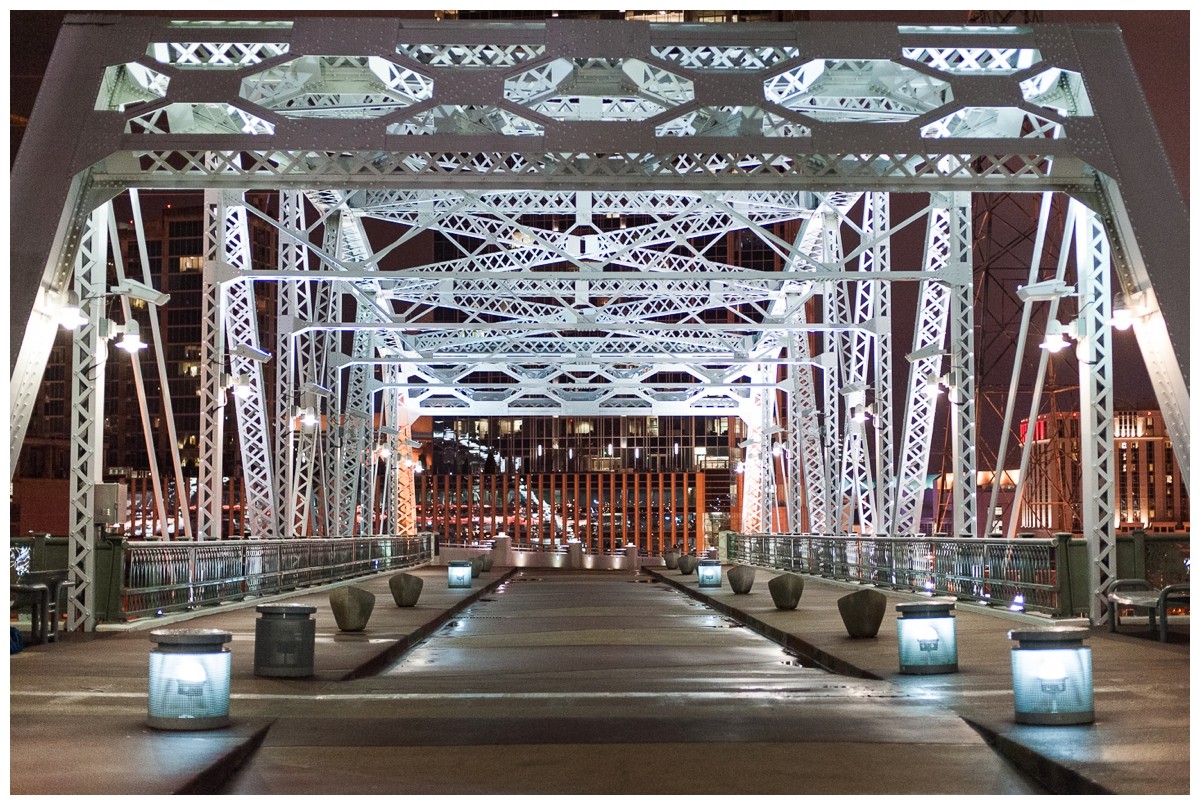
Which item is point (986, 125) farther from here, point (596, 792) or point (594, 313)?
point (594, 313)

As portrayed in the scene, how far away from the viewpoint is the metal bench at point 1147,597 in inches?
663

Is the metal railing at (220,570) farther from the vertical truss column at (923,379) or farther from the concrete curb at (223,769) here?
the vertical truss column at (923,379)

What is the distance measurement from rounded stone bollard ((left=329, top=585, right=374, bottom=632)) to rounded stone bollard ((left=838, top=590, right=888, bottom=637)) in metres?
6.34

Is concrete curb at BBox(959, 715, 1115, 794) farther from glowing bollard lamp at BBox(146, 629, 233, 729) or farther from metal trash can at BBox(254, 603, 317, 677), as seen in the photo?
metal trash can at BBox(254, 603, 317, 677)

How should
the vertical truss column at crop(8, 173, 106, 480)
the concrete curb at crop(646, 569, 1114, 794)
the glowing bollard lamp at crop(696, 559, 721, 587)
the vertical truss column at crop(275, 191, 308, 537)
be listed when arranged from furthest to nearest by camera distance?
the glowing bollard lamp at crop(696, 559, 721, 587) → the vertical truss column at crop(275, 191, 308, 537) → the vertical truss column at crop(8, 173, 106, 480) → the concrete curb at crop(646, 569, 1114, 794)

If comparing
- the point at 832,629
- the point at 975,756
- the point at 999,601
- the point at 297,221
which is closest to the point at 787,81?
the point at 832,629

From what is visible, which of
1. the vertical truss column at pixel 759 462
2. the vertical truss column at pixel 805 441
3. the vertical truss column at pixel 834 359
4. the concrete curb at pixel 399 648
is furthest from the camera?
the vertical truss column at pixel 759 462

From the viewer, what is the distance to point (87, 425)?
19.3 metres

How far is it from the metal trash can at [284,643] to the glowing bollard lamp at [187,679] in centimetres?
340

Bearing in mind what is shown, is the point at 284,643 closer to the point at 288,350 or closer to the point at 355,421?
the point at 288,350

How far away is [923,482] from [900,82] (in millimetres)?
15143

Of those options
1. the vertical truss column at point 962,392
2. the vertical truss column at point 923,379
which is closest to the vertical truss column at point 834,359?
the vertical truss column at point 923,379

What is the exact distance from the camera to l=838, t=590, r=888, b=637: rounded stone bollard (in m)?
17.7

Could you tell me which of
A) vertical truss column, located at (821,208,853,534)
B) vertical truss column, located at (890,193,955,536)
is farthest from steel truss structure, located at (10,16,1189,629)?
vertical truss column, located at (821,208,853,534)
